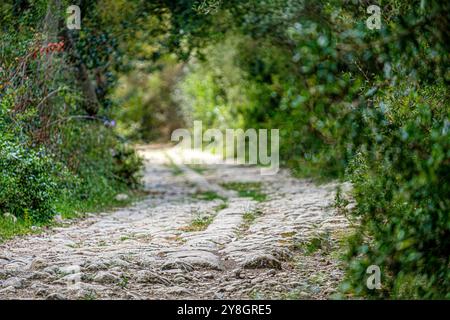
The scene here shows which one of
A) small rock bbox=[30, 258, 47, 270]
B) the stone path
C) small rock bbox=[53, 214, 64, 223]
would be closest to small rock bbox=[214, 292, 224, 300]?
the stone path

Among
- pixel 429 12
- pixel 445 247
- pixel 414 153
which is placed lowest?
pixel 445 247

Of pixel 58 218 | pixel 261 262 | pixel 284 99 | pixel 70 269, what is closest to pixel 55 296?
pixel 70 269

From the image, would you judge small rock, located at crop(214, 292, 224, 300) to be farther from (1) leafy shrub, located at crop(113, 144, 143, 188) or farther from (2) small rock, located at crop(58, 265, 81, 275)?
(1) leafy shrub, located at crop(113, 144, 143, 188)

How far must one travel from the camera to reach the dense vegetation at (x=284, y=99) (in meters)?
4.49

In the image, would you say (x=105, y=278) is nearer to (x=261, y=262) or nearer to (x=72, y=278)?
(x=72, y=278)

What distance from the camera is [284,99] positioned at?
40.2 ft

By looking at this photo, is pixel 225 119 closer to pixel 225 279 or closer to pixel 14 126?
pixel 14 126

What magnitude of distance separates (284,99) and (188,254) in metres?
6.14

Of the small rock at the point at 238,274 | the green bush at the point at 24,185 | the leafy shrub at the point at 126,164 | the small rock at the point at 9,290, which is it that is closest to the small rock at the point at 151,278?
the small rock at the point at 238,274

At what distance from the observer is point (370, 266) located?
4.66 meters

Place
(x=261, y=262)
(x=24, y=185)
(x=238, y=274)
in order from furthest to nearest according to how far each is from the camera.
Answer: (x=24, y=185) → (x=261, y=262) → (x=238, y=274)
